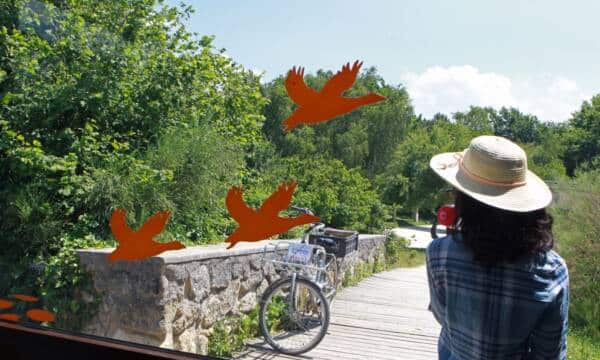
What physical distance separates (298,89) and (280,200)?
296 millimetres

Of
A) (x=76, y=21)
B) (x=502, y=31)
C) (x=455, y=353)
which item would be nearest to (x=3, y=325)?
(x=76, y=21)

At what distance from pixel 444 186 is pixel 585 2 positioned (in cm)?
45

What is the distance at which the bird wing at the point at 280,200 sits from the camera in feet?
4.42

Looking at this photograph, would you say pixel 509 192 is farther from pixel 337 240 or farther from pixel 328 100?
pixel 337 240

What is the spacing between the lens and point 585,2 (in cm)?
98

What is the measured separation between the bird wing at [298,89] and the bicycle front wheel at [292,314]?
106 cm

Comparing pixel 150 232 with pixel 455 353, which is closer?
pixel 455 353

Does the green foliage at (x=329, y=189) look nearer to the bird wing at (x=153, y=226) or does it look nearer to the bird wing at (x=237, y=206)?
the bird wing at (x=237, y=206)

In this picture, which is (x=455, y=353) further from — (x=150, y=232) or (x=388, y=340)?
(x=150, y=232)

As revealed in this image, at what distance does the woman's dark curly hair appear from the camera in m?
0.79

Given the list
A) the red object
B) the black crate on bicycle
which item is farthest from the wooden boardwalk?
the red object

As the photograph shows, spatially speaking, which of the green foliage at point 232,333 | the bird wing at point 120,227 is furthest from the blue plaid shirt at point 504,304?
the green foliage at point 232,333

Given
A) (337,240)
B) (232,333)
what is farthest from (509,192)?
(232,333)

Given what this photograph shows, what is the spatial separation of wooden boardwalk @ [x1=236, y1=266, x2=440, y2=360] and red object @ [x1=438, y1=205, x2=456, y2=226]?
24cm
